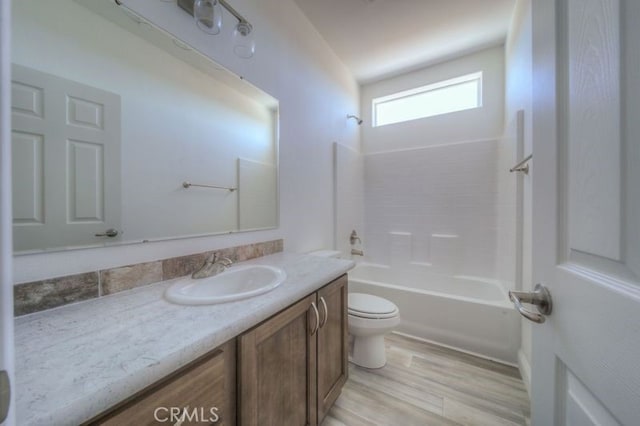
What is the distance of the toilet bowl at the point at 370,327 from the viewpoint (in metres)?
1.61

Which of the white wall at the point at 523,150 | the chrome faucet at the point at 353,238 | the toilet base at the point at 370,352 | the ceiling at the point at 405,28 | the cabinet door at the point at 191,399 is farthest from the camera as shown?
the chrome faucet at the point at 353,238

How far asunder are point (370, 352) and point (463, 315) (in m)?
0.83

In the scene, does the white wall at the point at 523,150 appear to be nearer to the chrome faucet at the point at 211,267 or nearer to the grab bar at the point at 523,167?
the grab bar at the point at 523,167

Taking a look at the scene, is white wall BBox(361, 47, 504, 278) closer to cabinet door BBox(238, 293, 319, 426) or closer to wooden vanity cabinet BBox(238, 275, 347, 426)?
wooden vanity cabinet BBox(238, 275, 347, 426)

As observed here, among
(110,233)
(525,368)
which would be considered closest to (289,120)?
(110,233)

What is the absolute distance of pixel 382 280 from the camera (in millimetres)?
2830

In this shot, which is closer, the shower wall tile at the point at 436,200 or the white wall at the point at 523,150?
the white wall at the point at 523,150

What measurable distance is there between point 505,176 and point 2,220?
2.89 meters

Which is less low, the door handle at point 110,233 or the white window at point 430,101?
the white window at point 430,101

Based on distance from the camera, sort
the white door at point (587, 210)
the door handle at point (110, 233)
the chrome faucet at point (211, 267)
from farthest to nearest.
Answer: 1. the chrome faucet at point (211, 267)
2. the door handle at point (110, 233)
3. the white door at point (587, 210)

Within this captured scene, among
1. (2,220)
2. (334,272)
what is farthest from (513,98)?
(2,220)

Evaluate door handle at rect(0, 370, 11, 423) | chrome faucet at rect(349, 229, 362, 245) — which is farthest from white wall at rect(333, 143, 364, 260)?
door handle at rect(0, 370, 11, 423)

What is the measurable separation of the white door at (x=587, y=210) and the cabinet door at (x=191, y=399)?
0.82m

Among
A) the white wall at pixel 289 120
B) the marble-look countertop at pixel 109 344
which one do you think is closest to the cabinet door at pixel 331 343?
the marble-look countertop at pixel 109 344
